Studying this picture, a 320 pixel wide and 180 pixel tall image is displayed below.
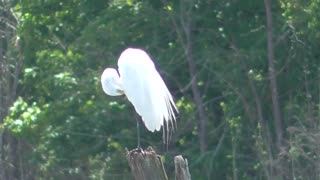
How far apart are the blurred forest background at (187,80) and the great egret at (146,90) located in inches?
115

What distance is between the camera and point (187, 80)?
12.6m


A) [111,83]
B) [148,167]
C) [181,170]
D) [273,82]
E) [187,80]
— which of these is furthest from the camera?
[187,80]

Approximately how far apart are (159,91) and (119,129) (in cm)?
479

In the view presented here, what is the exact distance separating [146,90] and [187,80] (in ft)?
14.2

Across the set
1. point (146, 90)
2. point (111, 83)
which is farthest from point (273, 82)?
point (146, 90)

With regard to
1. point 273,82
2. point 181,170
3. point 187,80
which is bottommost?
point 181,170

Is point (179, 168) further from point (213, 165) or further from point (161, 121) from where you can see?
point (213, 165)

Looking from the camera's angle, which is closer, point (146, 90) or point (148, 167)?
point (148, 167)

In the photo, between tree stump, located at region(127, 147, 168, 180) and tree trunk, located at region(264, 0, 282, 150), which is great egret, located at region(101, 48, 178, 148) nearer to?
tree stump, located at region(127, 147, 168, 180)

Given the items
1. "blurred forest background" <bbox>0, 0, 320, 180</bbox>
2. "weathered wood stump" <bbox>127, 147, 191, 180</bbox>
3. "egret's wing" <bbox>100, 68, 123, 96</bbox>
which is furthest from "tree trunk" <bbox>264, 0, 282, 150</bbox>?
"weathered wood stump" <bbox>127, 147, 191, 180</bbox>

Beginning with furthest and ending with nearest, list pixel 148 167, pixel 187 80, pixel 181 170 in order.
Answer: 1. pixel 187 80
2. pixel 148 167
3. pixel 181 170

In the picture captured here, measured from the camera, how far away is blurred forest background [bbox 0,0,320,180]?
1170 centimetres

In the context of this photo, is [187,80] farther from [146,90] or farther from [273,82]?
[146,90]

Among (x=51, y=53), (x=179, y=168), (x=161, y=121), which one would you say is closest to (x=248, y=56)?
(x=51, y=53)
